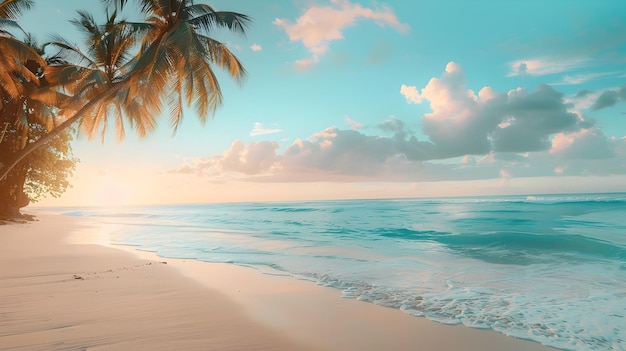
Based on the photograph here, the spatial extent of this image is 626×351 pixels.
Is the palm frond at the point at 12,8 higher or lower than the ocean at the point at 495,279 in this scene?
higher

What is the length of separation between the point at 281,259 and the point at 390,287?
4836mm

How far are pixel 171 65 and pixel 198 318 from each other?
806cm

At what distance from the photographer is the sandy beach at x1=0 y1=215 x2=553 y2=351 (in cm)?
387

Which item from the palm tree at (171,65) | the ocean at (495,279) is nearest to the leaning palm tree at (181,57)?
the palm tree at (171,65)

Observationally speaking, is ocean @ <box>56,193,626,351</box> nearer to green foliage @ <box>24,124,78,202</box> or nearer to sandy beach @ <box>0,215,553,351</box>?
sandy beach @ <box>0,215,553,351</box>

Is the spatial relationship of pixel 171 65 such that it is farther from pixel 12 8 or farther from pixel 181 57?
A: pixel 12 8

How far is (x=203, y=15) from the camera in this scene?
37.7ft

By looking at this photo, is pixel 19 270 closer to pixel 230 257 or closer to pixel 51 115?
pixel 230 257

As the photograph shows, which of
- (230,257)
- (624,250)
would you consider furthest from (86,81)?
(624,250)

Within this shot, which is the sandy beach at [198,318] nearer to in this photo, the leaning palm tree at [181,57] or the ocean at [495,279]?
the ocean at [495,279]

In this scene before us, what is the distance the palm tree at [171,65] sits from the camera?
9742 mm

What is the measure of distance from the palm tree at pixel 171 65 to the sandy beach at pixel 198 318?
519 centimetres

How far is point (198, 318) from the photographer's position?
184 inches

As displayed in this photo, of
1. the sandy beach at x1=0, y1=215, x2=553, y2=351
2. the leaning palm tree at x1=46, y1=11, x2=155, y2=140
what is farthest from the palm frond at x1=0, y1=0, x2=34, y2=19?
the sandy beach at x1=0, y1=215, x2=553, y2=351
